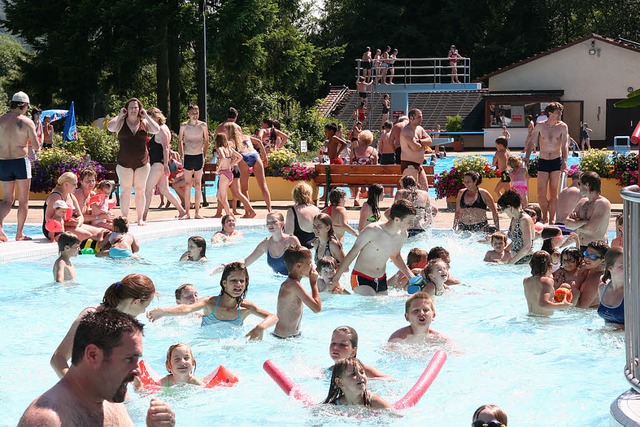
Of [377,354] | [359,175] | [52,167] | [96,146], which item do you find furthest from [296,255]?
[96,146]

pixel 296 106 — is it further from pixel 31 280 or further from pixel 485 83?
pixel 31 280

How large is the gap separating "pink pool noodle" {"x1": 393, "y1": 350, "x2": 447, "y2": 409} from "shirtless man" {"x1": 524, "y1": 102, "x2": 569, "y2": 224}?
27.1 ft

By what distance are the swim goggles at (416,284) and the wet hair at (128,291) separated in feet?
13.0

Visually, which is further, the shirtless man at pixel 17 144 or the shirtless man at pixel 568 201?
the shirtless man at pixel 568 201

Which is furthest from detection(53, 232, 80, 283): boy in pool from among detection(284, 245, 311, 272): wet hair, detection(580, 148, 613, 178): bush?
detection(580, 148, 613, 178): bush

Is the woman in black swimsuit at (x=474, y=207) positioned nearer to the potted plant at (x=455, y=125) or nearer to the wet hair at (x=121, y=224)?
the wet hair at (x=121, y=224)

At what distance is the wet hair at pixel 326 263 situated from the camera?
9527 millimetres

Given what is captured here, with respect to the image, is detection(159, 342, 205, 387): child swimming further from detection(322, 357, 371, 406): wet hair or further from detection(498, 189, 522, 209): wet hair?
detection(498, 189, 522, 209): wet hair

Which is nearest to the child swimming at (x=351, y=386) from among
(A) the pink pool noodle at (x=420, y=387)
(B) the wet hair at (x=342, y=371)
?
(B) the wet hair at (x=342, y=371)

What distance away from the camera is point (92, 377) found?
292 cm

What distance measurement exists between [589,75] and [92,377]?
148 ft

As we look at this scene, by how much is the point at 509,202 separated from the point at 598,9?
172ft

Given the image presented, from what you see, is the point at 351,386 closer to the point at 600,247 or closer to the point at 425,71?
the point at 600,247

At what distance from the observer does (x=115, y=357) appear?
9.57 feet
